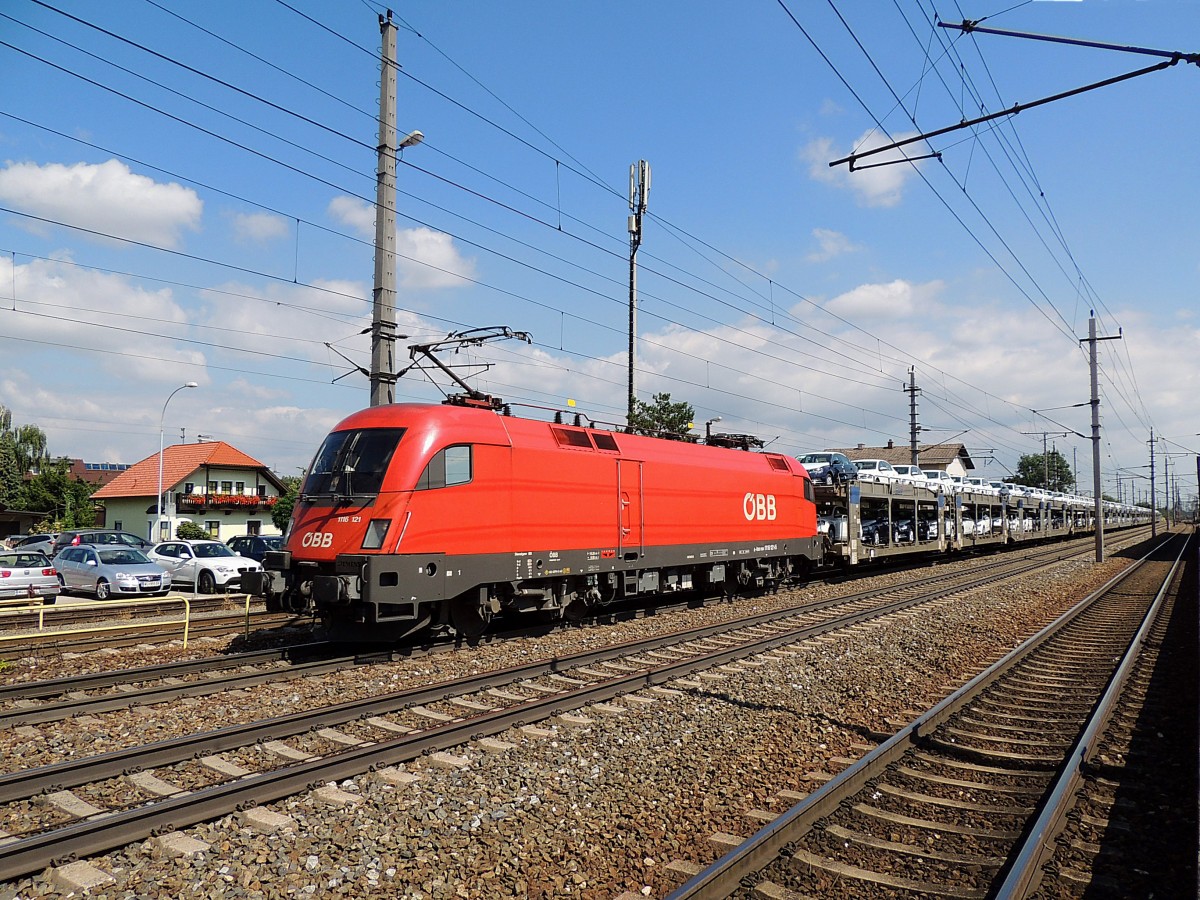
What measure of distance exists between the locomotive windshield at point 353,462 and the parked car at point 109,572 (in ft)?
37.1

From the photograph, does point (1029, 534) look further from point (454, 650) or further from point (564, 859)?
point (564, 859)

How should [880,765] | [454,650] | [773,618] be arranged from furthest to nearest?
[773,618], [454,650], [880,765]

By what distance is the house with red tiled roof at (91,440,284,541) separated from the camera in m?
47.6

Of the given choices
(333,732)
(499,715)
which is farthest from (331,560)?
(499,715)

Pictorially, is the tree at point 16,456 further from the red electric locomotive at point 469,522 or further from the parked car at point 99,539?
the red electric locomotive at point 469,522

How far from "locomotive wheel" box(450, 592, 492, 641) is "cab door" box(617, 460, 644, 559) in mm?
3220

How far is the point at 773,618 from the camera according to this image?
49.8 feet

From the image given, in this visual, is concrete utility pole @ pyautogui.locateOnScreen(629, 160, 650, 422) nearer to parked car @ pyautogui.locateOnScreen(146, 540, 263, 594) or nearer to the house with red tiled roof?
parked car @ pyautogui.locateOnScreen(146, 540, 263, 594)

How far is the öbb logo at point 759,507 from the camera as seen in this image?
18.7 meters

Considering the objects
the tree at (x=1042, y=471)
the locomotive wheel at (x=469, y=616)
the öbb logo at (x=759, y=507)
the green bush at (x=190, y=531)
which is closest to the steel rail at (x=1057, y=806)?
the locomotive wheel at (x=469, y=616)

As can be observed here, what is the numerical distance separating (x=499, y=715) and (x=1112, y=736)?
594cm

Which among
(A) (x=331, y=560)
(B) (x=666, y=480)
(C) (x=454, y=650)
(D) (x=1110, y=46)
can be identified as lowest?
(C) (x=454, y=650)

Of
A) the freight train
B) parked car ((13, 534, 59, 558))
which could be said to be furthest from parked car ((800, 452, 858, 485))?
parked car ((13, 534, 59, 558))

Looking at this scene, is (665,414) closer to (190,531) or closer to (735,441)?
(735,441)
